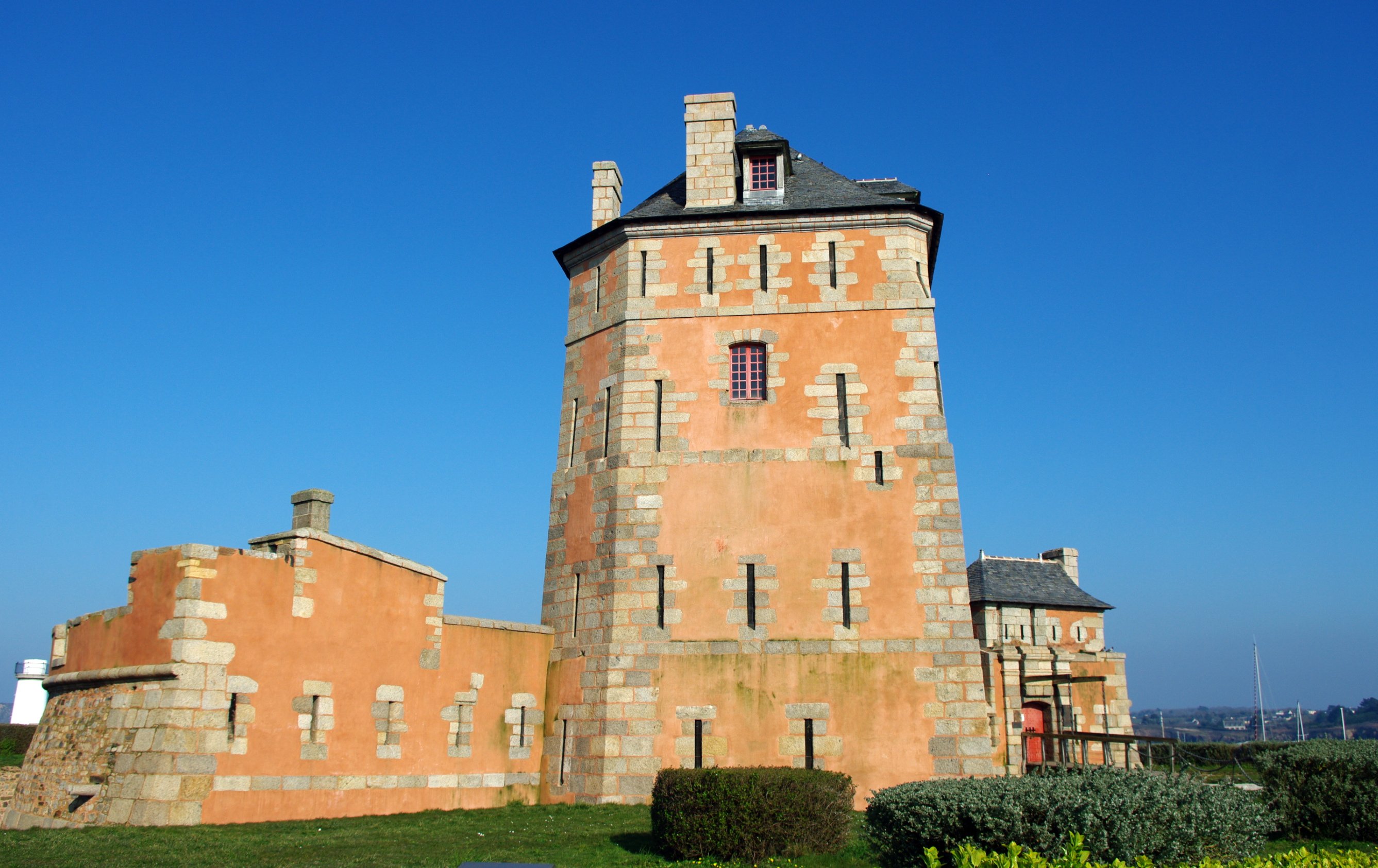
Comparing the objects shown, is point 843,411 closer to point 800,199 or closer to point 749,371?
point 749,371

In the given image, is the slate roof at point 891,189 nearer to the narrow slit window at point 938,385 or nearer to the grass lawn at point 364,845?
the narrow slit window at point 938,385

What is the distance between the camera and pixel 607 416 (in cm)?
1970

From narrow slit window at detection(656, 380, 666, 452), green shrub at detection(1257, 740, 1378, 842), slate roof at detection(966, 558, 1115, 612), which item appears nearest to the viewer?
green shrub at detection(1257, 740, 1378, 842)

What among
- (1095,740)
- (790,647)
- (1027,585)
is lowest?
(1095,740)

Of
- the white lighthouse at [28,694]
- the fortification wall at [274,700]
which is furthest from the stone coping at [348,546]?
the white lighthouse at [28,694]

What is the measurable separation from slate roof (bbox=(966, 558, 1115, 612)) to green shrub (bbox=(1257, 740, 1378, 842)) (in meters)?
18.2

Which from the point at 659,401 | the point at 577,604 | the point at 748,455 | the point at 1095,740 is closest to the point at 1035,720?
the point at 1095,740

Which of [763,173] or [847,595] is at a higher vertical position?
[763,173]

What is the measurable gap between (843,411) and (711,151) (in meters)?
6.09

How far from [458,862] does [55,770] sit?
7255mm

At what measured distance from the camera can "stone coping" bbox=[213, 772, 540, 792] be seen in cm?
1396

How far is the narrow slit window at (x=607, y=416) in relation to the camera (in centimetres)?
1950

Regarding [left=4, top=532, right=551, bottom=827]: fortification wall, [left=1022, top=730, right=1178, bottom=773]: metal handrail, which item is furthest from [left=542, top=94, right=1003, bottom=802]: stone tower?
[left=4, top=532, right=551, bottom=827]: fortification wall

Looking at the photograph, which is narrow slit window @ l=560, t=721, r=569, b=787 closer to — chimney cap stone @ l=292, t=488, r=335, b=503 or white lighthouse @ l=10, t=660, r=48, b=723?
chimney cap stone @ l=292, t=488, r=335, b=503
